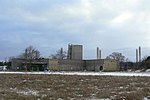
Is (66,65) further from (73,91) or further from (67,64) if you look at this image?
(73,91)

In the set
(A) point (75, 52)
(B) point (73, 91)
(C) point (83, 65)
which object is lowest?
(B) point (73, 91)

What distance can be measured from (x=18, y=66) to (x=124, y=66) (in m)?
46.5

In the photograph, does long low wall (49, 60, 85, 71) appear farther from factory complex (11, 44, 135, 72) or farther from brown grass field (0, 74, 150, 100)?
brown grass field (0, 74, 150, 100)

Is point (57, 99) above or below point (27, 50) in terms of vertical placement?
below

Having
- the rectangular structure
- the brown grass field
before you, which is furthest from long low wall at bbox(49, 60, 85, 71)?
the brown grass field

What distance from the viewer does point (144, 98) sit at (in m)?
15.2

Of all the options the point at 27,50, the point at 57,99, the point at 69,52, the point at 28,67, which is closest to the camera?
the point at 57,99

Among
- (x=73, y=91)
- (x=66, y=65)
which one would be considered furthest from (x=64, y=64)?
(x=73, y=91)

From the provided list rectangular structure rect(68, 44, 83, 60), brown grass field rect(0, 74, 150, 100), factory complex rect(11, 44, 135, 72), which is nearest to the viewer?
brown grass field rect(0, 74, 150, 100)

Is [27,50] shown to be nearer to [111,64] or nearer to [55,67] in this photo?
[55,67]

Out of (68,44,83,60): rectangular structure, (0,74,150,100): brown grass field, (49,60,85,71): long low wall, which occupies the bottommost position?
(0,74,150,100): brown grass field

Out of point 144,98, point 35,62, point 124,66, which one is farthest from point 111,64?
point 144,98

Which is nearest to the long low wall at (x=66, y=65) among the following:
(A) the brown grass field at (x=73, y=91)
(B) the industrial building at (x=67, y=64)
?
(B) the industrial building at (x=67, y=64)

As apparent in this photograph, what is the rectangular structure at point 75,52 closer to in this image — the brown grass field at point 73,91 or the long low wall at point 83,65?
the long low wall at point 83,65
